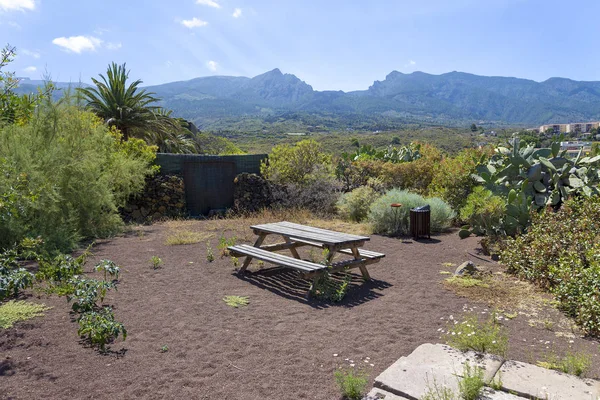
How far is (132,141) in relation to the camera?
1221 cm

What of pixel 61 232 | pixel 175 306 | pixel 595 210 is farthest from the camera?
pixel 61 232

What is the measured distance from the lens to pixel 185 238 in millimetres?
9008

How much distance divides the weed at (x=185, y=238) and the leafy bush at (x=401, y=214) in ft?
11.8

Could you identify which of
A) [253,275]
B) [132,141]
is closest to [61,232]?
[253,275]

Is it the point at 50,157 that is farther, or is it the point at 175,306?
the point at 50,157

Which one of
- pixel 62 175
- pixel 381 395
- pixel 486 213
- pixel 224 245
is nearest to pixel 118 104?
pixel 62 175

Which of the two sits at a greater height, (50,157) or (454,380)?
(50,157)

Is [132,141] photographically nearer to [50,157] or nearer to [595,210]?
[50,157]

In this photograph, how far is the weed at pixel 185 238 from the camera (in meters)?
8.73

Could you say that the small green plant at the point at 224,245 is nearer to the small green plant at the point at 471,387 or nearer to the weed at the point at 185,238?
the weed at the point at 185,238

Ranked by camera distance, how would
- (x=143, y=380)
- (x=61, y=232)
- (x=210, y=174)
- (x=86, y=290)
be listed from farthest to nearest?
(x=210, y=174) < (x=61, y=232) < (x=86, y=290) < (x=143, y=380)

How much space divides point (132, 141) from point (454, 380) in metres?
11.0

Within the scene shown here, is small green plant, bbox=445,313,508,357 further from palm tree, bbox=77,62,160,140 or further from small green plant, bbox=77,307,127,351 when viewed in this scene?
palm tree, bbox=77,62,160,140

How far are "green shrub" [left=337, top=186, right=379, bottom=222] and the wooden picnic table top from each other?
413 cm
